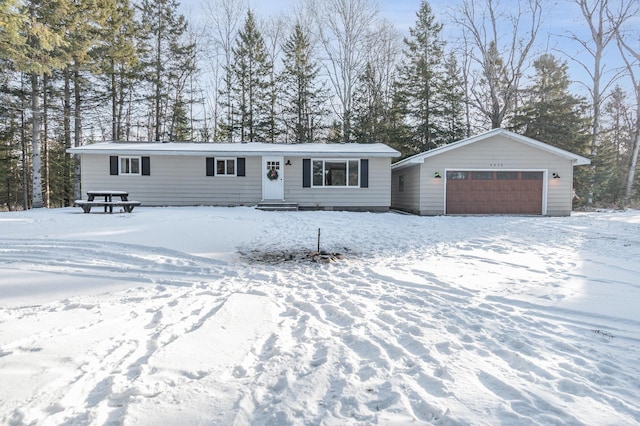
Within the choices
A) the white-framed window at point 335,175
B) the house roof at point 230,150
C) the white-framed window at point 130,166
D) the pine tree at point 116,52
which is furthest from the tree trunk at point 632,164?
the pine tree at point 116,52

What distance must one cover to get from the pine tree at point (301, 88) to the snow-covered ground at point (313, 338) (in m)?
17.8

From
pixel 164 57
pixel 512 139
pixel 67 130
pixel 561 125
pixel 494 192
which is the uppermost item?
pixel 164 57

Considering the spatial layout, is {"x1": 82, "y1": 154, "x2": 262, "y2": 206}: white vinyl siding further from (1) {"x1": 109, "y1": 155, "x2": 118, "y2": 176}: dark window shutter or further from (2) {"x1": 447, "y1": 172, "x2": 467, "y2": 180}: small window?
(2) {"x1": 447, "y1": 172, "x2": 467, "y2": 180}: small window

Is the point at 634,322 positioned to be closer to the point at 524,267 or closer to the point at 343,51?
the point at 524,267

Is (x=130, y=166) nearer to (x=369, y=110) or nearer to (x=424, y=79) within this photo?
(x=369, y=110)

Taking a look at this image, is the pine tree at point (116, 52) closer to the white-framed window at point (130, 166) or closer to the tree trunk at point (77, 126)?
the tree trunk at point (77, 126)

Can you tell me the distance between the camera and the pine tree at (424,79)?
21031 millimetres

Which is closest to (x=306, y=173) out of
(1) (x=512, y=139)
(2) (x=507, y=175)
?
(2) (x=507, y=175)

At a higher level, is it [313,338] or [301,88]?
[301,88]

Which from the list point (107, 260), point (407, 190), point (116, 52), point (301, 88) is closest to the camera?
point (107, 260)

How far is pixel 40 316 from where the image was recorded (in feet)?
9.58

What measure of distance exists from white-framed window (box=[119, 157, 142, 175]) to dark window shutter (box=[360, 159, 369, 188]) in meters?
8.65

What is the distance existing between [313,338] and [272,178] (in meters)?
11.5

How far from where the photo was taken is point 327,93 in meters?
22.0
